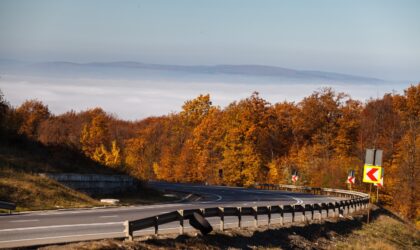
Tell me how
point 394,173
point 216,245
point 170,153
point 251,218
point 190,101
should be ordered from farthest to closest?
point 190,101
point 170,153
point 394,173
point 251,218
point 216,245

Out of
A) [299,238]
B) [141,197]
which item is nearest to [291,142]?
[141,197]

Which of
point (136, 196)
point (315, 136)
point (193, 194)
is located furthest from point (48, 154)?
point (315, 136)

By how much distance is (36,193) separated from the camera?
1348 inches

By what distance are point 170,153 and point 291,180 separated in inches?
1477

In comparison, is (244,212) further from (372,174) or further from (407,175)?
(407,175)

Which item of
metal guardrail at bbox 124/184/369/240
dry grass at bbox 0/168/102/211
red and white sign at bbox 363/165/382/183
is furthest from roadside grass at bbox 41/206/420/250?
dry grass at bbox 0/168/102/211

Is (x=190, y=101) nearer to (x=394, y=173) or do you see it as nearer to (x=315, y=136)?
(x=315, y=136)

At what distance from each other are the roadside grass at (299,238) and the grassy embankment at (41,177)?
11247mm

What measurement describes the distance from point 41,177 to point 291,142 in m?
74.3

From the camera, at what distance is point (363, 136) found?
97188 mm

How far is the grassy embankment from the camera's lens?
3344cm

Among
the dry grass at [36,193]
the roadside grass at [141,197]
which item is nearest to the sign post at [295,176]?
the roadside grass at [141,197]

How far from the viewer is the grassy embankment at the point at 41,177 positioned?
33.4m

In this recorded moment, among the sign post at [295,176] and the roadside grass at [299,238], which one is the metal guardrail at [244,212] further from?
the sign post at [295,176]
